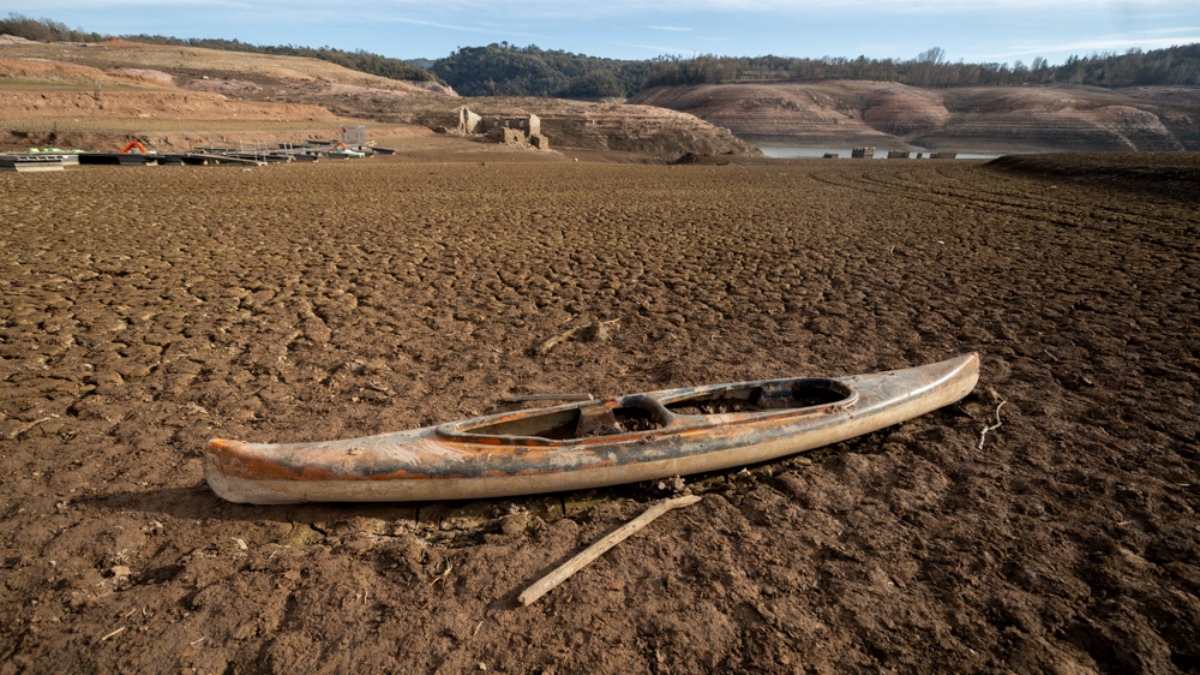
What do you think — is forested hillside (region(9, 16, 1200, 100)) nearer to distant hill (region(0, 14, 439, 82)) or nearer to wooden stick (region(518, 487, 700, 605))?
distant hill (region(0, 14, 439, 82))

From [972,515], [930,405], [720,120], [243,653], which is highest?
[720,120]

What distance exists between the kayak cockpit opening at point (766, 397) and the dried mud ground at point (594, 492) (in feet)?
1.08

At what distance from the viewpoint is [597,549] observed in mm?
2328

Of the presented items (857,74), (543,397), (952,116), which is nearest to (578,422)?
(543,397)

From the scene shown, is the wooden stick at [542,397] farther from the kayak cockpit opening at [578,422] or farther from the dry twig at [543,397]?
the kayak cockpit opening at [578,422]

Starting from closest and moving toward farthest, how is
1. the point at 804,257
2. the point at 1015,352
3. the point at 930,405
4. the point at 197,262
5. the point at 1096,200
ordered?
1. the point at 930,405
2. the point at 1015,352
3. the point at 197,262
4. the point at 804,257
5. the point at 1096,200

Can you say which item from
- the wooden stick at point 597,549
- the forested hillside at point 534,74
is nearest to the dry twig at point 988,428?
the wooden stick at point 597,549

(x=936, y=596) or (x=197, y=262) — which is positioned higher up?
(x=197, y=262)

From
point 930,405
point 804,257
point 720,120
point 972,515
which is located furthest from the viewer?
point 720,120

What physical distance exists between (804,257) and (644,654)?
6.07 m

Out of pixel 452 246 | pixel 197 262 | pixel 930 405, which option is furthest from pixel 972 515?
pixel 197 262

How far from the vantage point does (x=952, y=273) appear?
638 centimetres

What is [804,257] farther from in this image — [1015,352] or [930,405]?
[930,405]

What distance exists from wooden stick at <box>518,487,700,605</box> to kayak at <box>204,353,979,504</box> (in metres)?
0.17
